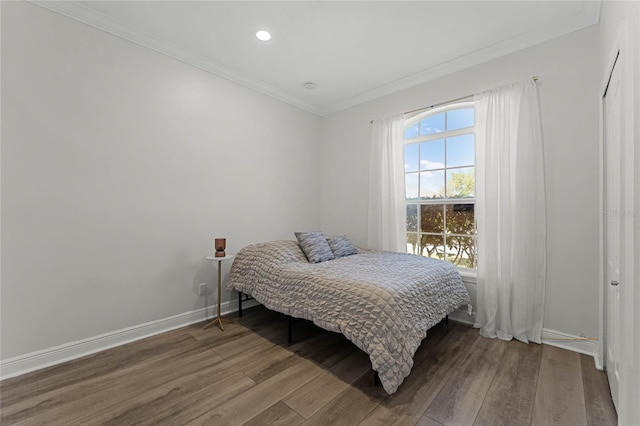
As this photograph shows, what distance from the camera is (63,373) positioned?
1.99m

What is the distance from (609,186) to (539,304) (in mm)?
1135

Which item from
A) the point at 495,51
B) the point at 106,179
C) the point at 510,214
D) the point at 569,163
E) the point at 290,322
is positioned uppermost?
the point at 495,51

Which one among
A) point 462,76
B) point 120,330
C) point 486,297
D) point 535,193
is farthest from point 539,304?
point 120,330

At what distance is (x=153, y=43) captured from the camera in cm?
263

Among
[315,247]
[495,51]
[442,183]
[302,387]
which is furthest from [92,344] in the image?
[495,51]

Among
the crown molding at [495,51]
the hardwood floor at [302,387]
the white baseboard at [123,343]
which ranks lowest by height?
the hardwood floor at [302,387]

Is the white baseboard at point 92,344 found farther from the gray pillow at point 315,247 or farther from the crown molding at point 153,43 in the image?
the crown molding at point 153,43

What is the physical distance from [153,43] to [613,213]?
3.99 meters

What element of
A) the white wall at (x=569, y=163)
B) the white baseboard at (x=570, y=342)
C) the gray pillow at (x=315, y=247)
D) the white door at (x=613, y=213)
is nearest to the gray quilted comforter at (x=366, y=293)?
the gray pillow at (x=315, y=247)

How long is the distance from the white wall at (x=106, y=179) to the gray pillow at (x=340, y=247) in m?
1.04

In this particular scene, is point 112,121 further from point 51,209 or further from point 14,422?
point 14,422

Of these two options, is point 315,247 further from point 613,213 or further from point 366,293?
point 613,213

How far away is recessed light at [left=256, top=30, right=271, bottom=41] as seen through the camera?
8.32ft

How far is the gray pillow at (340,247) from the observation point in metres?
3.26
